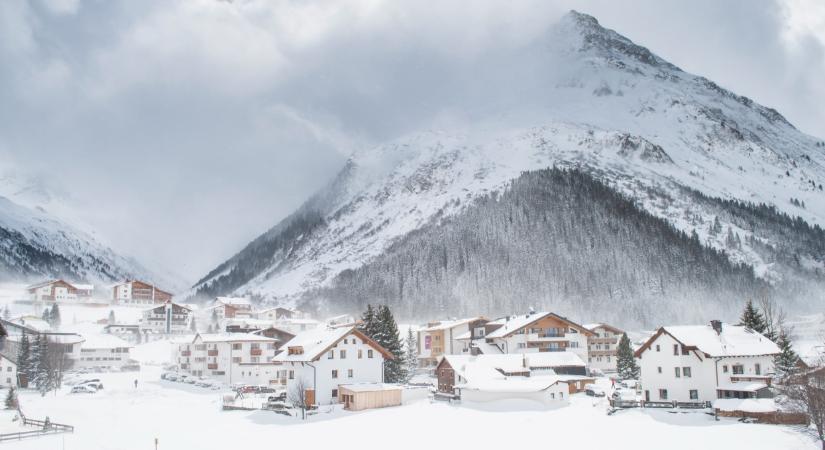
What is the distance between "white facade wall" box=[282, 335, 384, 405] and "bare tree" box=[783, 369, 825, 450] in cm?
4053

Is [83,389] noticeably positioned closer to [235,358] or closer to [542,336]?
[235,358]

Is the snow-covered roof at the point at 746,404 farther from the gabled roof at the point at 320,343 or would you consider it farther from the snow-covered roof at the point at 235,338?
the snow-covered roof at the point at 235,338

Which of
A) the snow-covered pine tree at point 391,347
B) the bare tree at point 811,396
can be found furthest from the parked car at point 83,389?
the bare tree at point 811,396

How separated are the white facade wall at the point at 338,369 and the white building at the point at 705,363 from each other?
29.0 metres

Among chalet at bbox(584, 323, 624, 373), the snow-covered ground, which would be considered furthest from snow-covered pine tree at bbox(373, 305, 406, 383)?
chalet at bbox(584, 323, 624, 373)

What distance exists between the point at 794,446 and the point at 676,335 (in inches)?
777

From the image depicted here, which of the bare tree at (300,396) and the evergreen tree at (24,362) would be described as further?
the evergreen tree at (24,362)

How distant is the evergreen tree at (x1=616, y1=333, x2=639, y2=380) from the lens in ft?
275

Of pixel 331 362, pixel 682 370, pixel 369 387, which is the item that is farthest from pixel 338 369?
pixel 682 370

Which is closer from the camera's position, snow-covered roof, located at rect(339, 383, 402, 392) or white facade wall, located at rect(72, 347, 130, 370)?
snow-covered roof, located at rect(339, 383, 402, 392)

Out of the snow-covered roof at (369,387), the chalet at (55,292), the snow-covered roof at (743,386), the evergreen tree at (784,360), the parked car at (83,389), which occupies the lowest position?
the parked car at (83,389)

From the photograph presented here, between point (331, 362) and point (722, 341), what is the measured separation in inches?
1573

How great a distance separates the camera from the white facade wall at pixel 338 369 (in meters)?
66.5

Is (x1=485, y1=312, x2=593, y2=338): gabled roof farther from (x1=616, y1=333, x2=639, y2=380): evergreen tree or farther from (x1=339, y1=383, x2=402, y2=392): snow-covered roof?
(x1=339, y1=383, x2=402, y2=392): snow-covered roof
